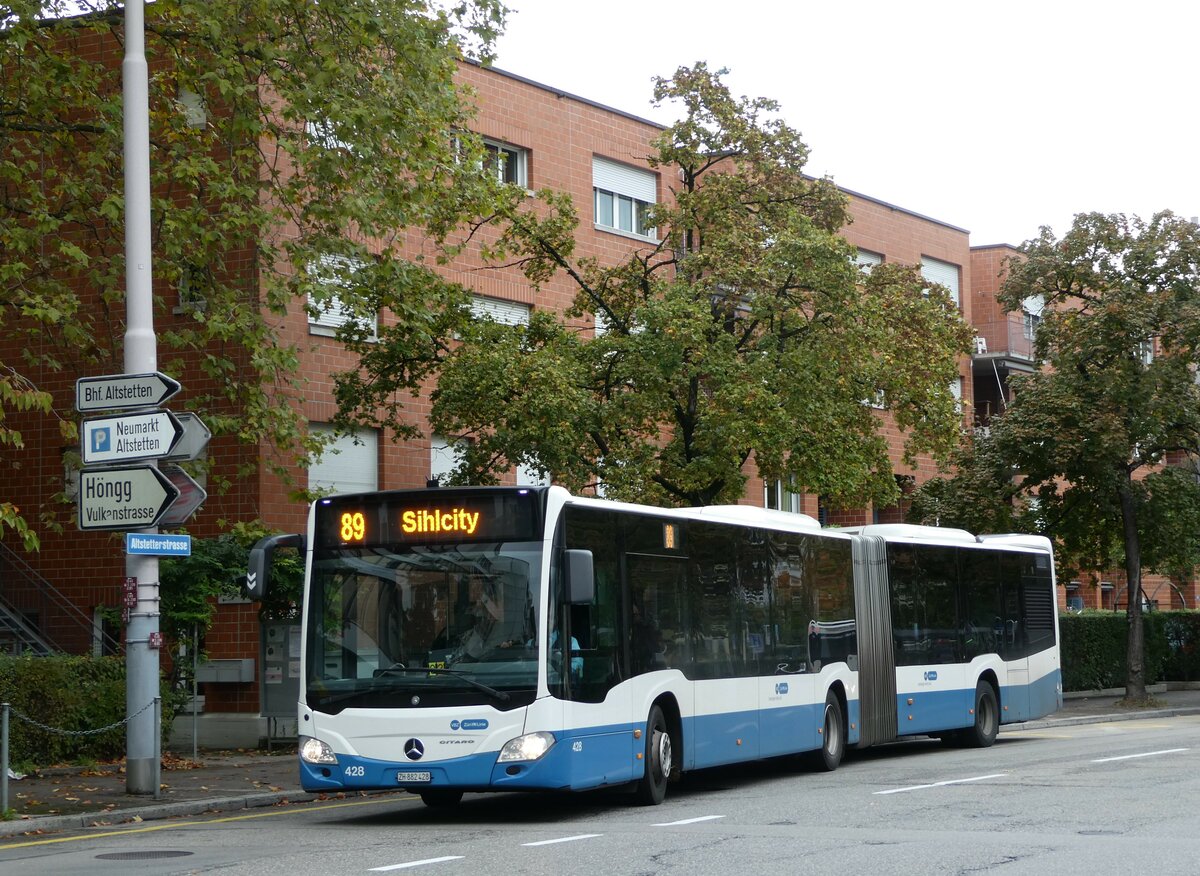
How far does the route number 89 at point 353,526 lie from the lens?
1425 cm

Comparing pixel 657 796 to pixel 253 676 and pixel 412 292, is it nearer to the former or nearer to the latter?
pixel 412 292

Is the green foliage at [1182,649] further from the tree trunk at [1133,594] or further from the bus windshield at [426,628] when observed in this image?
the bus windshield at [426,628]

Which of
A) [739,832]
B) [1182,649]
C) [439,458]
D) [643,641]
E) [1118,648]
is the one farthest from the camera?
[1182,649]

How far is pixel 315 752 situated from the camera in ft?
45.6

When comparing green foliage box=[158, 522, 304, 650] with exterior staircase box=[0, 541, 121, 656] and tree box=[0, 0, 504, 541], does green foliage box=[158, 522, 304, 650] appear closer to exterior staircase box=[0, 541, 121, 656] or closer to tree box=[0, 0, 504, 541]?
tree box=[0, 0, 504, 541]

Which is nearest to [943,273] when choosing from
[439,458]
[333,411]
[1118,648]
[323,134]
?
[1118,648]

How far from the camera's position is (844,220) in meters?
26.1

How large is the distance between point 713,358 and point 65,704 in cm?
977

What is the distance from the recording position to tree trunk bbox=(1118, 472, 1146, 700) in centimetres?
3347

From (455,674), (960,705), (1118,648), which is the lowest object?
(960,705)

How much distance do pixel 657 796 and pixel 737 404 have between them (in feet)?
28.8

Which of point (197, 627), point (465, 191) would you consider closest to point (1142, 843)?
point (465, 191)

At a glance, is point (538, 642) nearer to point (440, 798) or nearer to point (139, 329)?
point (440, 798)

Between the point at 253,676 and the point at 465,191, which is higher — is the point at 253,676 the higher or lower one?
the lower one
